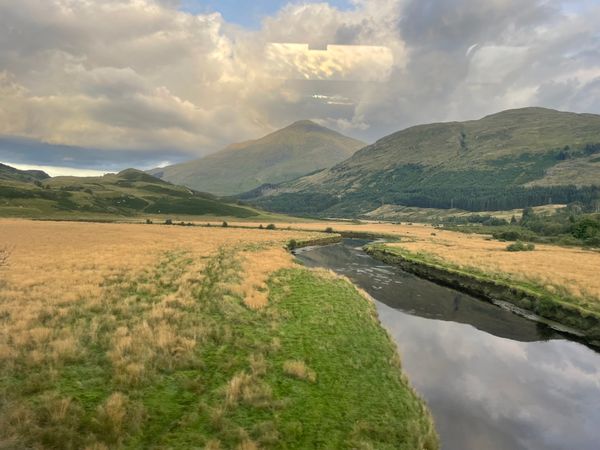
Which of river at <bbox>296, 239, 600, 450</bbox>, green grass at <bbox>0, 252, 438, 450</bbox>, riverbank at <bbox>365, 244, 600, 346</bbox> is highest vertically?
green grass at <bbox>0, 252, 438, 450</bbox>

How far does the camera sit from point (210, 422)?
1167cm

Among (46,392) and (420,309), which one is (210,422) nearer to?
(46,392)

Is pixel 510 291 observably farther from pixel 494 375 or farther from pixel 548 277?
pixel 494 375

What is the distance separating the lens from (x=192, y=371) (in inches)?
592

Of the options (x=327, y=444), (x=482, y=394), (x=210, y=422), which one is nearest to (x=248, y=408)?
(x=210, y=422)

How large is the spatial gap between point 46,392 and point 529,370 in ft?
82.6

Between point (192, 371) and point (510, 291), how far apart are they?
37.3 meters

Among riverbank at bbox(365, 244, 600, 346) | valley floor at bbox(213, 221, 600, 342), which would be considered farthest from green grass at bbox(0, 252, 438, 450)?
valley floor at bbox(213, 221, 600, 342)

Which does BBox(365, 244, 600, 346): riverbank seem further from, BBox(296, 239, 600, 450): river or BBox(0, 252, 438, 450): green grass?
BBox(0, 252, 438, 450): green grass

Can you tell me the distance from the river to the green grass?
2364 mm

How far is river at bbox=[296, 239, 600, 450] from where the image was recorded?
53.3 feet

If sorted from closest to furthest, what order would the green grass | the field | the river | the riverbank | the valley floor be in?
the green grass < the field < the river < the riverbank < the valley floor

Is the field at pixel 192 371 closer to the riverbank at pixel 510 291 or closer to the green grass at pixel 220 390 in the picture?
the green grass at pixel 220 390

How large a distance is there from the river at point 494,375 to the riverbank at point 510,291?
2.33 m
